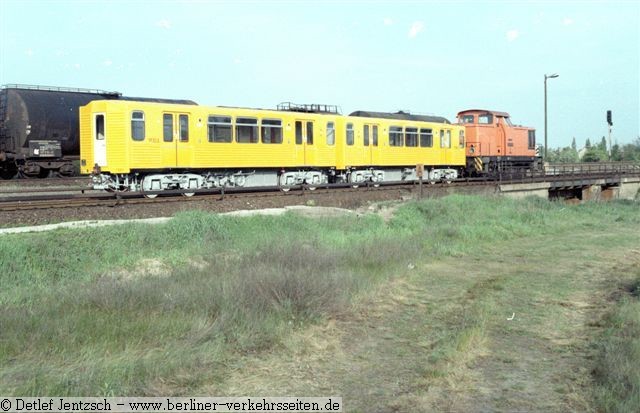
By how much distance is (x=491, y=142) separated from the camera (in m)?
32.4

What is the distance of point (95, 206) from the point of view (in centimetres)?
1488

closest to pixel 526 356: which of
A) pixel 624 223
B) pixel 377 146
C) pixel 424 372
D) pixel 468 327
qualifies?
pixel 468 327

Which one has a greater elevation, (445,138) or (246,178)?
(445,138)

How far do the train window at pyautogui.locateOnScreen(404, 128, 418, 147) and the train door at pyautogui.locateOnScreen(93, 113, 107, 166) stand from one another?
46.9ft

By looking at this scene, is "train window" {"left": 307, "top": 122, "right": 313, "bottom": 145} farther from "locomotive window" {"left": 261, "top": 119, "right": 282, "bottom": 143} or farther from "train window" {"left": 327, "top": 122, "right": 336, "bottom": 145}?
"locomotive window" {"left": 261, "top": 119, "right": 282, "bottom": 143}

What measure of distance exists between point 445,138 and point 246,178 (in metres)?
12.5

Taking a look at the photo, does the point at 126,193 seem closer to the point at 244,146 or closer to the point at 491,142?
the point at 244,146

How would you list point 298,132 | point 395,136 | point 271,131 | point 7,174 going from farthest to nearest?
point 395,136 → point 7,174 → point 298,132 → point 271,131

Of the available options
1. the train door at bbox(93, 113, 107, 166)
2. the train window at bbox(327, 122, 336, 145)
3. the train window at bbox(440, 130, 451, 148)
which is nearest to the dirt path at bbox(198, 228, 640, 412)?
the train door at bbox(93, 113, 107, 166)

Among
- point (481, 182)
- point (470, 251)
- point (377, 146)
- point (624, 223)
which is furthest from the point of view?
point (481, 182)

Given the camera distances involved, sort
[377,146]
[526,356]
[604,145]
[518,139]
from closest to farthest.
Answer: [526,356]
[377,146]
[518,139]
[604,145]

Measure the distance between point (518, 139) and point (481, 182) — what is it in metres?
7.01

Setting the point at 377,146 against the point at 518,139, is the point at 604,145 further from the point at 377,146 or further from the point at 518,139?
the point at 377,146

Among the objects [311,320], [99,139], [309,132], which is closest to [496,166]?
[309,132]
